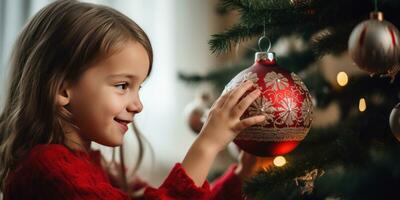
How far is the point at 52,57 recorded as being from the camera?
0.93 metres

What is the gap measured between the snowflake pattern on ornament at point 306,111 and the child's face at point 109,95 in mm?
258

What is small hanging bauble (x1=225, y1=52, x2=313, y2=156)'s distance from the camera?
760mm

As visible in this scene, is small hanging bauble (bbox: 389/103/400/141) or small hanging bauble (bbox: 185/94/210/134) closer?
small hanging bauble (bbox: 389/103/400/141)

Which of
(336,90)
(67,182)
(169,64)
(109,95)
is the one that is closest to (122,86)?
(109,95)

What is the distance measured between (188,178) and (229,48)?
0.19m

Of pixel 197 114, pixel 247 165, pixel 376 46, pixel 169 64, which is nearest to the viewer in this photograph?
pixel 376 46

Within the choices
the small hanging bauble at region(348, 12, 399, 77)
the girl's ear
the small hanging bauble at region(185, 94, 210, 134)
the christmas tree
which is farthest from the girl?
the small hanging bauble at region(185, 94, 210, 134)

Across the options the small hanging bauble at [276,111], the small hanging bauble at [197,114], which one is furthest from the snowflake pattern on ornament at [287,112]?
the small hanging bauble at [197,114]

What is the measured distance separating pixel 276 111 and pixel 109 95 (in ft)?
0.85

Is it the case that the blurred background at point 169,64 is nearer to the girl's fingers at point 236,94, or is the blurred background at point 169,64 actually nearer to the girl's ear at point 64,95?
the girl's ear at point 64,95

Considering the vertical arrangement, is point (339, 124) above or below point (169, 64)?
above

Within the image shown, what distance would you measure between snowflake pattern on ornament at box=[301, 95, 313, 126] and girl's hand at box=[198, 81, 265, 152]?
0.06 metres

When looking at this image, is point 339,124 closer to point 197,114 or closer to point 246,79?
point 246,79

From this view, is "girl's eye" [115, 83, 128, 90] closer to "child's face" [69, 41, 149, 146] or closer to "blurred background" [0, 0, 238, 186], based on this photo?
"child's face" [69, 41, 149, 146]
